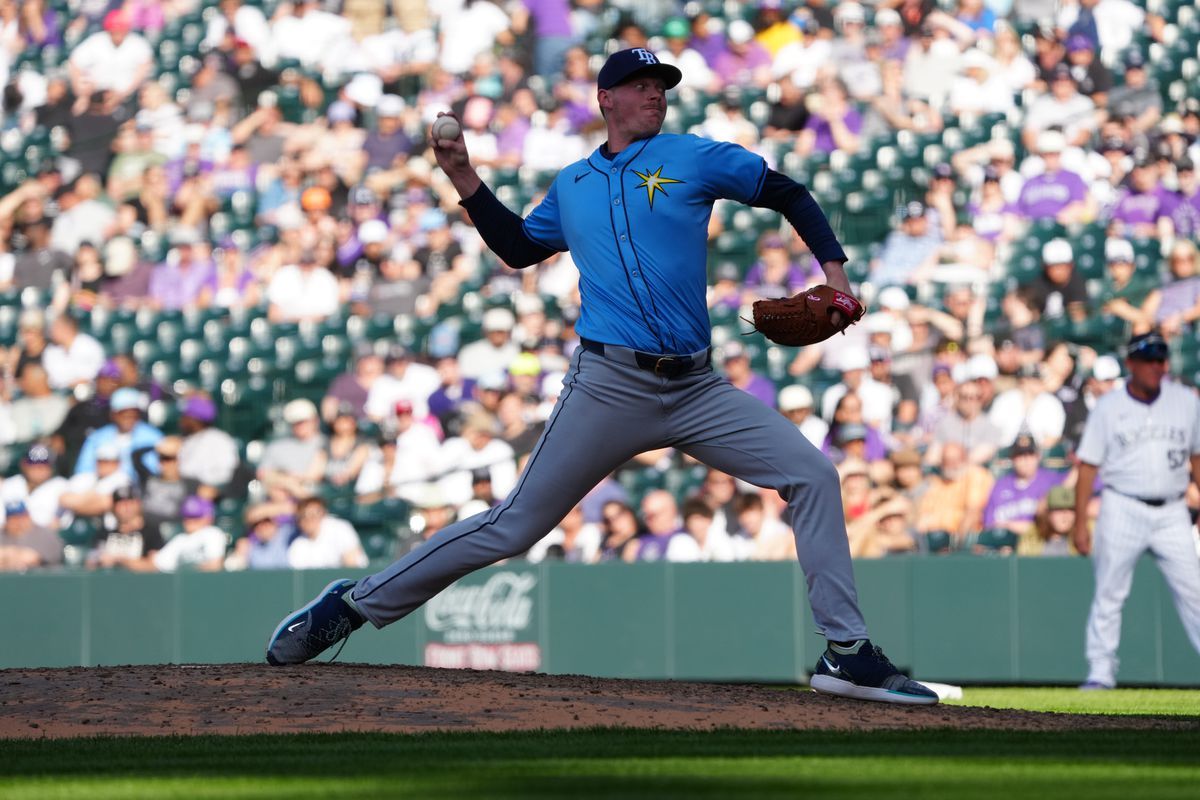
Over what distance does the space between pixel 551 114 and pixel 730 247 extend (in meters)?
2.33

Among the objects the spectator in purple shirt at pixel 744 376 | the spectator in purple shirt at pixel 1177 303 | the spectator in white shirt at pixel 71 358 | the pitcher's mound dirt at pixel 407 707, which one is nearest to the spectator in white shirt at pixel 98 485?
the spectator in white shirt at pixel 71 358

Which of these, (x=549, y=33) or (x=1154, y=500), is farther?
(x=549, y=33)

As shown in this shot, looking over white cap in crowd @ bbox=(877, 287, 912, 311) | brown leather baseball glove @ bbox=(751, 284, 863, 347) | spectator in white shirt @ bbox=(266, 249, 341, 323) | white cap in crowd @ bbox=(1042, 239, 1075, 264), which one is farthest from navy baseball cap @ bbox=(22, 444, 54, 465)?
brown leather baseball glove @ bbox=(751, 284, 863, 347)

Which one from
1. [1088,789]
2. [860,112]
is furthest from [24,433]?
[1088,789]

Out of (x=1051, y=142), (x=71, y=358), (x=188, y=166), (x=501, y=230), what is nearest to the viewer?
(x=501, y=230)

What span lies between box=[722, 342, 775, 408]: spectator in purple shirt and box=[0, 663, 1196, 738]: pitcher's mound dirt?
20.1 feet

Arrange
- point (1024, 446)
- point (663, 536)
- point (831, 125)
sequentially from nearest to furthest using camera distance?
point (1024, 446)
point (663, 536)
point (831, 125)

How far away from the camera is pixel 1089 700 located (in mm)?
8836

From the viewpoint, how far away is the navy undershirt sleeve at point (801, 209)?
541 centimetres

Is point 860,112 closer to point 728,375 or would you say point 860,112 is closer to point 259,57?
point 728,375

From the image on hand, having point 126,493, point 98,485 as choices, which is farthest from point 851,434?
point 98,485

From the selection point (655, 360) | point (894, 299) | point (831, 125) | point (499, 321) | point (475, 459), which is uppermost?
point (831, 125)

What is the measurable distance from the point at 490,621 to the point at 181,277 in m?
4.54

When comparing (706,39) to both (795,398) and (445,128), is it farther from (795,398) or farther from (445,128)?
(445,128)
